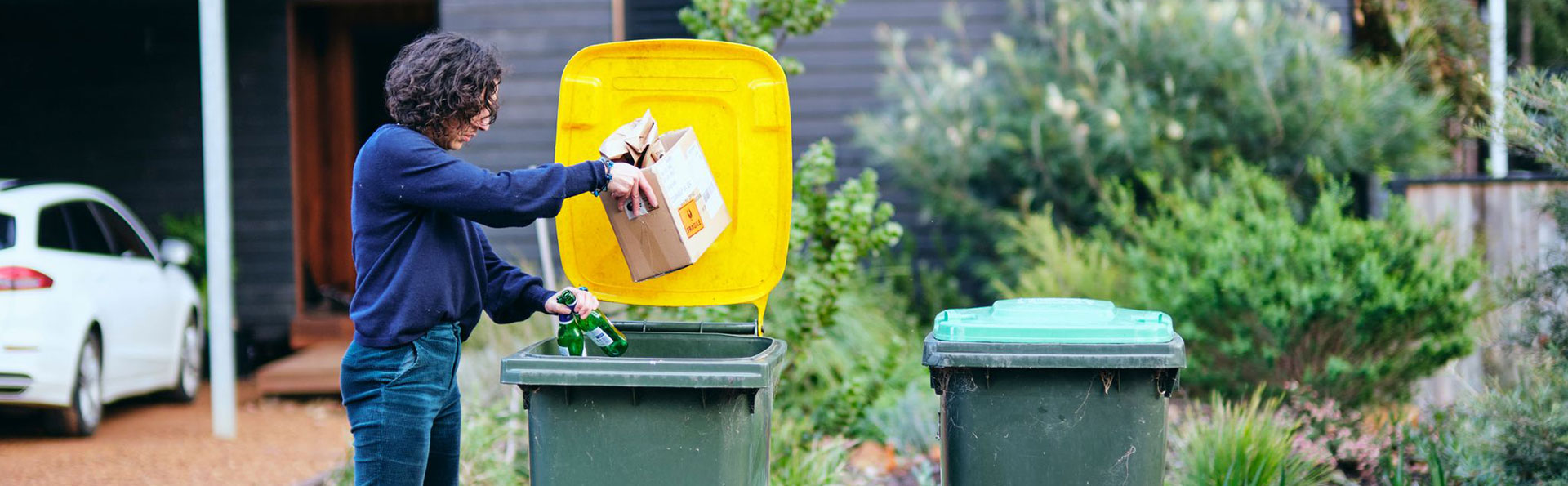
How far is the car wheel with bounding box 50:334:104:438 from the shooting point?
5672mm

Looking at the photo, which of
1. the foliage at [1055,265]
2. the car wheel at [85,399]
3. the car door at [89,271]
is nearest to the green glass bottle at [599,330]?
the foliage at [1055,265]

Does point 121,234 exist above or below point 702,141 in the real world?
below

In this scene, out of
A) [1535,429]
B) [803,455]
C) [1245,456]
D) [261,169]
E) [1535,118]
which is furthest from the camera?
[261,169]

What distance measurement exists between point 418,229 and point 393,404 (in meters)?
0.39

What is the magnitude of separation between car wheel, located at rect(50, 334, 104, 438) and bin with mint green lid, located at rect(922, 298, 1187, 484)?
466cm

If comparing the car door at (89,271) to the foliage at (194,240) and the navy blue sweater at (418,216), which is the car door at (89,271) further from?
the navy blue sweater at (418,216)

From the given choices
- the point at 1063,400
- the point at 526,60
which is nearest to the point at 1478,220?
the point at 1063,400

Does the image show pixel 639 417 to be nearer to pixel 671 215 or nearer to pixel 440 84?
pixel 671 215

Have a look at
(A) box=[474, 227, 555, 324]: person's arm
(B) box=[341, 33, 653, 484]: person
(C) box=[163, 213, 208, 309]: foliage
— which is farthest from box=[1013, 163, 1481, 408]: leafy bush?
(C) box=[163, 213, 208, 309]: foliage

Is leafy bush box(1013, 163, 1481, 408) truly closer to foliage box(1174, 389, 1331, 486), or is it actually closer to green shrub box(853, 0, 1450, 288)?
foliage box(1174, 389, 1331, 486)

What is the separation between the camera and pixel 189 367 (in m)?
6.99

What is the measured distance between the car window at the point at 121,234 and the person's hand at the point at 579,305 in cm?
462

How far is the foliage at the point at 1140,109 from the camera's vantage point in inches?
240

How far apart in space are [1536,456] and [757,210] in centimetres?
240
